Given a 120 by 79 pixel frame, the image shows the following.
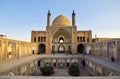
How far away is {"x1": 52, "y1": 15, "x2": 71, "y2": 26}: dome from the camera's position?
30122mm

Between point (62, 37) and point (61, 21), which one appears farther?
point (61, 21)

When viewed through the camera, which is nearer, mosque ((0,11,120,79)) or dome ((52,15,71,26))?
mosque ((0,11,120,79))

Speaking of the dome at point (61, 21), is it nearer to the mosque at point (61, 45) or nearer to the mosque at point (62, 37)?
the mosque at point (61, 45)

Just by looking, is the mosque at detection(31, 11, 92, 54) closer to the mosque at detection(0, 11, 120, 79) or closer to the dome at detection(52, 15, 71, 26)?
the mosque at detection(0, 11, 120, 79)

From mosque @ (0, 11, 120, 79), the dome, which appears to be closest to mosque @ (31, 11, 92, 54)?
mosque @ (0, 11, 120, 79)

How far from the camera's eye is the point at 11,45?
50.8ft

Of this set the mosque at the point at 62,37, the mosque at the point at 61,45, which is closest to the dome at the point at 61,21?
the mosque at the point at 61,45

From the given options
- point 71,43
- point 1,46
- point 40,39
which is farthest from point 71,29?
point 1,46

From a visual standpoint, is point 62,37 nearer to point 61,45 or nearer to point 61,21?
point 61,45

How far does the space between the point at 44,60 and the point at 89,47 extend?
37.0ft

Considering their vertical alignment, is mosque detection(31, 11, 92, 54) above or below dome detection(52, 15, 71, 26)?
below

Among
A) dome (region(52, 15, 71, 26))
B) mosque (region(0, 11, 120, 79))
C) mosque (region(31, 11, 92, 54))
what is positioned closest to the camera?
mosque (region(0, 11, 120, 79))

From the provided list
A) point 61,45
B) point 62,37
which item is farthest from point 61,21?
point 61,45

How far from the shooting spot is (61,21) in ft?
100.0
